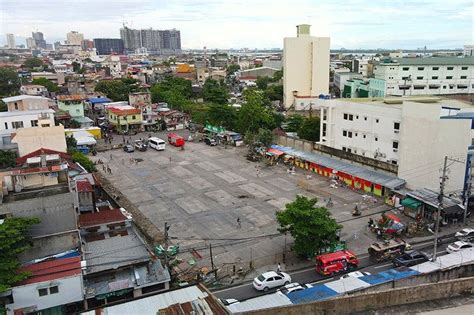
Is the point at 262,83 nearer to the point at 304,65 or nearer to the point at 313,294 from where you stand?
the point at 304,65

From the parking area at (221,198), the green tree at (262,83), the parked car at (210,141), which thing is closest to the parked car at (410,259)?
the parking area at (221,198)

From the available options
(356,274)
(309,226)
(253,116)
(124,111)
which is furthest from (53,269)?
(124,111)

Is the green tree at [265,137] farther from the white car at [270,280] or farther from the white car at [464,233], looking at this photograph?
the white car at [270,280]

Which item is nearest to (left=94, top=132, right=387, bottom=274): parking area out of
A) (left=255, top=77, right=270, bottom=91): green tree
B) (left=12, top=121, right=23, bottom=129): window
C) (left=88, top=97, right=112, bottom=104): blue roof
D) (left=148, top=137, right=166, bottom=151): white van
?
(left=148, top=137, right=166, bottom=151): white van

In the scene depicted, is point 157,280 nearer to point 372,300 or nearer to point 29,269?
point 29,269

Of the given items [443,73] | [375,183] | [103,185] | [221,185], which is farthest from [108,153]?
[443,73]

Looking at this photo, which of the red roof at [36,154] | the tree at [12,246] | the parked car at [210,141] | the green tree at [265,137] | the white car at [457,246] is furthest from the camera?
the parked car at [210,141]
